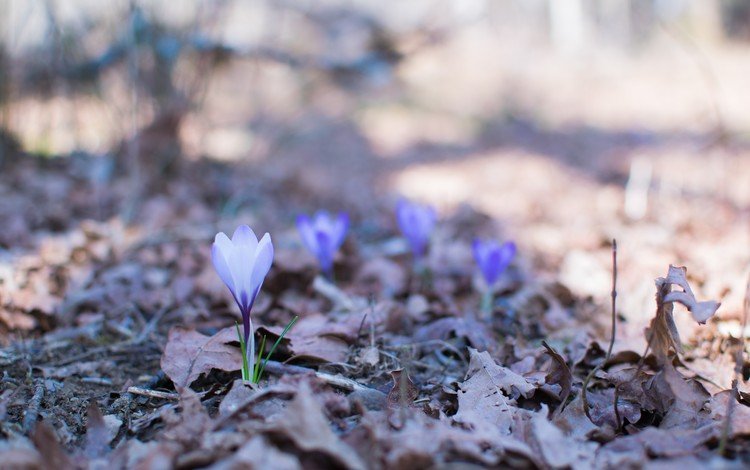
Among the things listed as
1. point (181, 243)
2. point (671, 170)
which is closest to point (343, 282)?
point (181, 243)

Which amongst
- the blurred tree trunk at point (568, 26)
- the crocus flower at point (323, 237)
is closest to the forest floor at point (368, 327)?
the crocus flower at point (323, 237)

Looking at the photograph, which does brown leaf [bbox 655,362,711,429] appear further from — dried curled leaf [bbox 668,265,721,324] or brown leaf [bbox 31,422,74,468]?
brown leaf [bbox 31,422,74,468]

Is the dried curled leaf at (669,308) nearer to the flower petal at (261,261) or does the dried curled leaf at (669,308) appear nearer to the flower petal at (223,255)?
the flower petal at (261,261)

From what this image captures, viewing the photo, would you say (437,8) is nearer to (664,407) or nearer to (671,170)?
(671,170)

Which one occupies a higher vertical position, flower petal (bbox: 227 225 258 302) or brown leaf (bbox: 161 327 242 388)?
flower petal (bbox: 227 225 258 302)

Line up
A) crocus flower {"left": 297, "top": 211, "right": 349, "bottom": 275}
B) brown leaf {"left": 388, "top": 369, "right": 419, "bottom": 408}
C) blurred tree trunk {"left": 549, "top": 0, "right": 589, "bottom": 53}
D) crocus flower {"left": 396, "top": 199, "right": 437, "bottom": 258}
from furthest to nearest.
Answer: blurred tree trunk {"left": 549, "top": 0, "right": 589, "bottom": 53} < crocus flower {"left": 396, "top": 199, "right": 437, "bottom": 258} < crocus flower {"left": 297, "top": 211, "right": 349, "bottom": 275} < brown leaf {"left": 388, "top": 369, "right": 419, "bottom": 408}

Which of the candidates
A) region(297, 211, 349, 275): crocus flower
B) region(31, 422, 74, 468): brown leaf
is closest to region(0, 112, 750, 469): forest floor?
region(31, 422, 74, 468): brown leaf

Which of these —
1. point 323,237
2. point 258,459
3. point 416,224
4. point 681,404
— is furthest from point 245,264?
point 416,224

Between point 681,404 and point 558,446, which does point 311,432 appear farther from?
point 681,404
